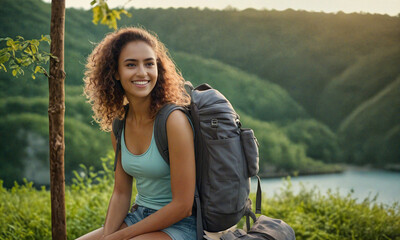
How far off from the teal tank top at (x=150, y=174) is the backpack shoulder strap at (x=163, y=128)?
1.2 inches

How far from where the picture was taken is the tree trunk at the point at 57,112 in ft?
6.59

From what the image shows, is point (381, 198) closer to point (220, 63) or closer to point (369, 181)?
point (369, 181)

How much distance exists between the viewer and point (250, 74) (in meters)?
5.92

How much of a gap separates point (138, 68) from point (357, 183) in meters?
3.97

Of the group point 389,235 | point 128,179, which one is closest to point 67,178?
point 128,179

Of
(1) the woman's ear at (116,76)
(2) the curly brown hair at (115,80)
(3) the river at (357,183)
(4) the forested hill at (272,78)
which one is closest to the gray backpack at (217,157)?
(2) the curly brown hair at (115,80)

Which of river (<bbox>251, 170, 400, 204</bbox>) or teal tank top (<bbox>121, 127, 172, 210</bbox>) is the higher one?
teal tank top (<bbox>121, 127, 172, 210</bbox>)

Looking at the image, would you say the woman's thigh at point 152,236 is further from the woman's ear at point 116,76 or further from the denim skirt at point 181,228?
the woman's ear at point 116,76

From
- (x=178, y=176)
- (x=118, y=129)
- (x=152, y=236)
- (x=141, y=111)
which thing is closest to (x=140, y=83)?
(x=141, y=111)

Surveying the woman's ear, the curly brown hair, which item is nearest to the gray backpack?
the curly brown hair

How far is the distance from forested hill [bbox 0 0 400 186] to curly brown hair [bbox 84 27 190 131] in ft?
11.0

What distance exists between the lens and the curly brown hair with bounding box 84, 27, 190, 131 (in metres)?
1.88

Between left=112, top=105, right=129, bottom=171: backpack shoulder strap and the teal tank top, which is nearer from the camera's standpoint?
the teal tank top

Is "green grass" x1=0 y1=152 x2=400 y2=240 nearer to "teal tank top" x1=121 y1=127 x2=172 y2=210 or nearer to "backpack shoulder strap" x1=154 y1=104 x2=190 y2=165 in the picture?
"teal tank top" x1=121 y1=127 x2=172 y2=210
